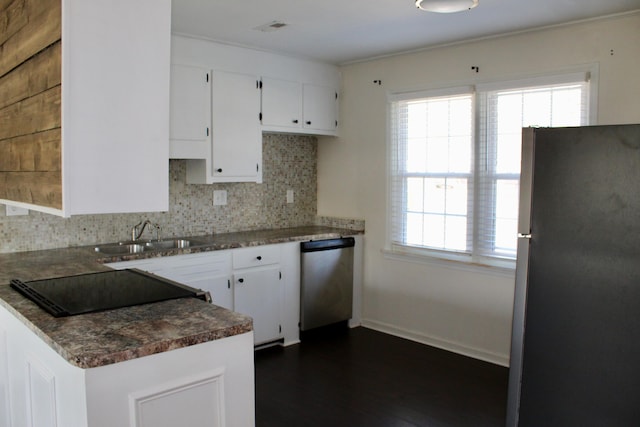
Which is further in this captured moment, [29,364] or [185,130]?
[185,130]

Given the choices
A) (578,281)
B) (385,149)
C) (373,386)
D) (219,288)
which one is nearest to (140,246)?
(219,288)

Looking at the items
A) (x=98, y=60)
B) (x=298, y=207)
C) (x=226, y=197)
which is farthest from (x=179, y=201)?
(x=98, y=60)

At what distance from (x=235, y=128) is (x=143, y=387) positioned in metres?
2.81

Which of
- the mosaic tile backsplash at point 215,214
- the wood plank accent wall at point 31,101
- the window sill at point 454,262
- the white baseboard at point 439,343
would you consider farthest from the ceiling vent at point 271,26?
the white baseboard at point 439,343

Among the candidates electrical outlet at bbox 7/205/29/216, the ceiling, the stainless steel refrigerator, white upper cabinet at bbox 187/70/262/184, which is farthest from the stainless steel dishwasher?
the stainless steel refrigerator

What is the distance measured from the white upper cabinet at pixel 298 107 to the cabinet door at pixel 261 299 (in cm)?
118

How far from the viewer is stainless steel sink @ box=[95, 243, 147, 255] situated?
12.3 feet

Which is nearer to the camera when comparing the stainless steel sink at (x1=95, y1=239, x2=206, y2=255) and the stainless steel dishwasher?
the stainless steel sink at (x1=95, y1=239, x2=206, y2=255)

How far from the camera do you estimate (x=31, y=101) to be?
1.93 meters

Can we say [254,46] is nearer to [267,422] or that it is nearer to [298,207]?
[298,207]

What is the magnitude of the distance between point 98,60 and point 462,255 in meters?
3.06

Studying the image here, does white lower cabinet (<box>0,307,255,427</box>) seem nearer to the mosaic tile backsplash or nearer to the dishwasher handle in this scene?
the mosaic tile backsplash

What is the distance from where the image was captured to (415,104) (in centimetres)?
436

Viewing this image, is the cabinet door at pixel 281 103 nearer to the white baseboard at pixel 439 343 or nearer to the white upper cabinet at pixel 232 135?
the white upper cabinet at pixel 232 135
